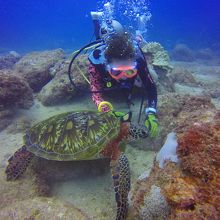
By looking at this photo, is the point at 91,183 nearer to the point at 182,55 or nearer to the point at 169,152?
the point at 169,152

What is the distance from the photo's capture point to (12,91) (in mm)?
5238

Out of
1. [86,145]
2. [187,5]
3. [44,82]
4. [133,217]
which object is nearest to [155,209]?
[133,217]

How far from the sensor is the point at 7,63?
12055mm

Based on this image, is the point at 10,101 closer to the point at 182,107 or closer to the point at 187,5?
the point at 182,107

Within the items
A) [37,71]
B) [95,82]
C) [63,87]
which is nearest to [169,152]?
[95,82]

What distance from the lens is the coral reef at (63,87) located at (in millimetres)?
5910

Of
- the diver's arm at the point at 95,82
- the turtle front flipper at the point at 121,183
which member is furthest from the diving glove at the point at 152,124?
the diver's arm at the point at 95,82

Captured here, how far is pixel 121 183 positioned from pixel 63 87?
3.67 metres

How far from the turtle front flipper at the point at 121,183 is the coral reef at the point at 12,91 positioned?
3.26m

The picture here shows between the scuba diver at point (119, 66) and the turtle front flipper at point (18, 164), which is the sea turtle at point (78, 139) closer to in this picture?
the turtle front flipper at point (18, 164)

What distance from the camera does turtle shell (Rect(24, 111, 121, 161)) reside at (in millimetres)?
3475

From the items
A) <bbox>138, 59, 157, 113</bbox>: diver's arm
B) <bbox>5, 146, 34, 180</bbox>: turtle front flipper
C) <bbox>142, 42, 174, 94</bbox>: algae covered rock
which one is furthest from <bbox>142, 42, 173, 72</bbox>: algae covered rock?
<bbox>5, 146, 34, 180</bbox>: turtle front flipper

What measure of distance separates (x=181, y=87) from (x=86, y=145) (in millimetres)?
5125

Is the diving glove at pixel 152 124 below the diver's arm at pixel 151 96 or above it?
below
